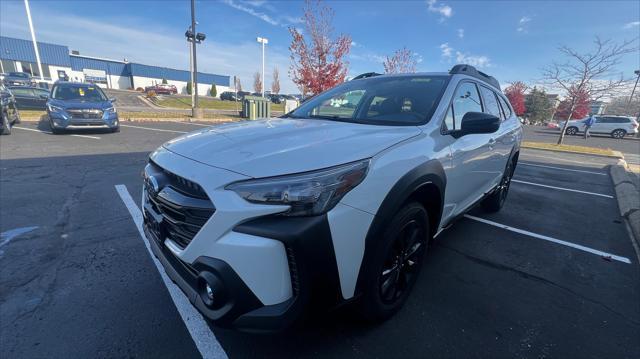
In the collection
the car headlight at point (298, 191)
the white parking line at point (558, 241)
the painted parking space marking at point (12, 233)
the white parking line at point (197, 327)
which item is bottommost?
the painted parking space marking at point (12, 233)

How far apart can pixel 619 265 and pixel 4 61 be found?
7558 centimetres

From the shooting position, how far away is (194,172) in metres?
1.58

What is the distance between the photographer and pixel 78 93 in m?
10.0

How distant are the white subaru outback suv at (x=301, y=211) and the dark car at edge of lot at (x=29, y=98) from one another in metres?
16.7

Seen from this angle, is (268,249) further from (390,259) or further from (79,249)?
(79,249)

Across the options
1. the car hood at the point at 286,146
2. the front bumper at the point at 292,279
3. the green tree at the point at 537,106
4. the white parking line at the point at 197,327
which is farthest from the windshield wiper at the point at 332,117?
the green tree at the point at 537,106

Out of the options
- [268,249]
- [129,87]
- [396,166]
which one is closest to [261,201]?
[268,249]

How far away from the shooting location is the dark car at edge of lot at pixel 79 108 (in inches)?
355

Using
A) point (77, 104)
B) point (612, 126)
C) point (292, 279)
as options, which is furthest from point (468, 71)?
point (612, 126)

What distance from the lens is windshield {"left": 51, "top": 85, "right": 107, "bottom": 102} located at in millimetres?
9789

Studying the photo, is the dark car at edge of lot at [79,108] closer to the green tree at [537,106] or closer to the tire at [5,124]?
the tire at [5,124]

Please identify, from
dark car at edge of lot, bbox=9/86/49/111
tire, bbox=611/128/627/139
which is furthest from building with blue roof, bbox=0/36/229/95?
tire, bbox=611/128/627/139

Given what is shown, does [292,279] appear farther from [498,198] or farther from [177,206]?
[498,198]

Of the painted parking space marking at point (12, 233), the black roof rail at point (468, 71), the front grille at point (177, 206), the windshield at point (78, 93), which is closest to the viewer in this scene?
the front grille at point (177, 206)
